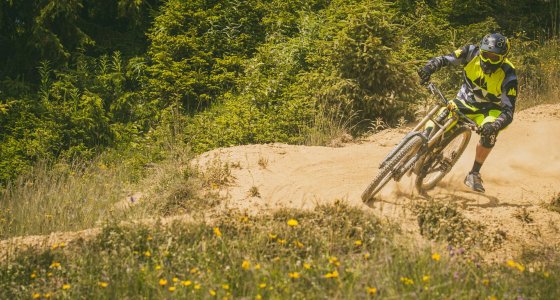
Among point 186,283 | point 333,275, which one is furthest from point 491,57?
point 186,283

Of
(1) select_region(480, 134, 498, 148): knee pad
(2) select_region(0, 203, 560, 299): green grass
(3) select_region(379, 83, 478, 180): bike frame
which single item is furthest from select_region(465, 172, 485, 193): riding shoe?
(2) select_region(0, 203, 560, 299): green grass

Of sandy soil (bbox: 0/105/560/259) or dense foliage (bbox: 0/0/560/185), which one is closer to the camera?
sandy soil (bbox: 0/105/560/259)

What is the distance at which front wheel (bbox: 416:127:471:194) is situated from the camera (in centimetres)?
839

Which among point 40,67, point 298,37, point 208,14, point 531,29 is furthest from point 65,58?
point 531,29

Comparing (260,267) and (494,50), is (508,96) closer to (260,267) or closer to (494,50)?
(494,50)

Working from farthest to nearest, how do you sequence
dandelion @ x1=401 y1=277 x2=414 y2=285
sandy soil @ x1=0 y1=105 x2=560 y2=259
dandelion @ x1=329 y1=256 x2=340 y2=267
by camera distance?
sandy soil @ x1=0 y1=105 x2=560 y2=259, dandelion @ x1=329 y1=256 x2=340 y2=267, dandelion @ x1=401 y1=277 x2=414 y2=285

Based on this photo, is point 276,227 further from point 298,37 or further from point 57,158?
point 298,37

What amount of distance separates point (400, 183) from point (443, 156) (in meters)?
0.70

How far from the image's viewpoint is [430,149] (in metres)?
8.28

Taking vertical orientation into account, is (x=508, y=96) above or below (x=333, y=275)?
above

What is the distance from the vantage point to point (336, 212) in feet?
23.2

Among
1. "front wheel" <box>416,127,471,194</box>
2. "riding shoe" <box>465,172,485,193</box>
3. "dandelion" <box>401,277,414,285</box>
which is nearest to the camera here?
"dandelion" <box>401,277,414,285</box>

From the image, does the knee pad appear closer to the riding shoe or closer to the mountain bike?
the mountain bike

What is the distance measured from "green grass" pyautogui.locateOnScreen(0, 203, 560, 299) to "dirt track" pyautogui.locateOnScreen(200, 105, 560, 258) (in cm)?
96
